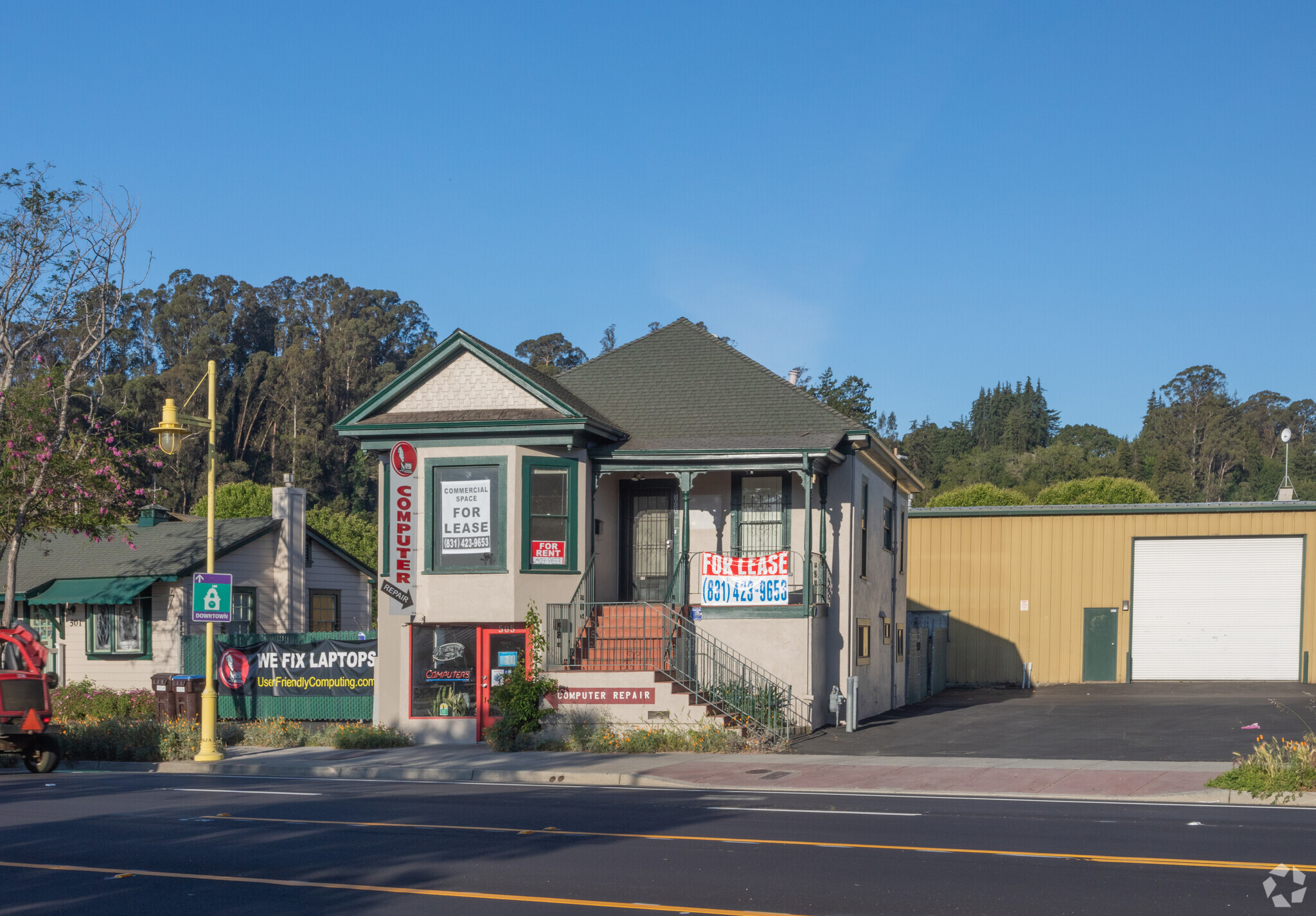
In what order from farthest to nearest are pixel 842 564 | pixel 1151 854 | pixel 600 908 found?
pixel 842 564, pixel 1151 854, pixel 600 908

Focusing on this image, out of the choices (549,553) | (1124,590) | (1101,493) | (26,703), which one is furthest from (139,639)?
(1101,493)

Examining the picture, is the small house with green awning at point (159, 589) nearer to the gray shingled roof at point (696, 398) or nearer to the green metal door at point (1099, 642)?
the gray shingled roof at point (696, 398)

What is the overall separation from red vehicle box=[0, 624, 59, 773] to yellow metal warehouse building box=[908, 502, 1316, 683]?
25102 millimetres

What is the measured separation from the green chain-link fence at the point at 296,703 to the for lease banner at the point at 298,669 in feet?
0.30

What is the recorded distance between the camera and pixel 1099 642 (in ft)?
120

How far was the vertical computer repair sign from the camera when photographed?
2256 centimetres

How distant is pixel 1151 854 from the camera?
1072 cm

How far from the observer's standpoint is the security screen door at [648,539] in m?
25.0

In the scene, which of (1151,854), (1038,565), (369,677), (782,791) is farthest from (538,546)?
(1038,565)

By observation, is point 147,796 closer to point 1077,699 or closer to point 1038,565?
point 1077,699

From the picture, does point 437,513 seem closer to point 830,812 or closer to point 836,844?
point 830,812

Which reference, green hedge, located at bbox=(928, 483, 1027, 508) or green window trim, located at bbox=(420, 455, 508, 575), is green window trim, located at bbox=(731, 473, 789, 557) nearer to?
green window trim, located at bbox=(420, 455, 508, 575)

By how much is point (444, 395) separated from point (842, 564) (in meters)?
8.26

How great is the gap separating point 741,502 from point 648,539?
205 centimetres
